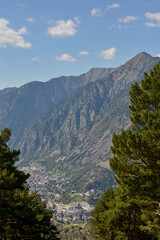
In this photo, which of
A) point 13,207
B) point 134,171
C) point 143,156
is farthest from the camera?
point 13,207

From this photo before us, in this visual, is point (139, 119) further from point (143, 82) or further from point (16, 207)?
point (16, 207)

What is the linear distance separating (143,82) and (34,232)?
25.1 m

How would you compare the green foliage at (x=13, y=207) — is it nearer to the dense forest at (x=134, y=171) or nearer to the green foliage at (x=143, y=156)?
the dense forest at (x=134, y=171)

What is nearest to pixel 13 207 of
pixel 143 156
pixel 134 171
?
pixel 134 171

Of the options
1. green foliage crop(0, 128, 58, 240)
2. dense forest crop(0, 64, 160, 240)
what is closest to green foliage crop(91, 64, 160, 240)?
dense forest crop(0, 64, 160, 240)

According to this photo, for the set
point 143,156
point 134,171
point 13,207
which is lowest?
point 13,207

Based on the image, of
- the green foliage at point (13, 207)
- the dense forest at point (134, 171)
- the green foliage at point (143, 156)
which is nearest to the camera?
the green foliage at point (143, 156)

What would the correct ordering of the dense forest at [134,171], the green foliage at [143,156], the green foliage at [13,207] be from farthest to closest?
the green foliage at [13,207] → the dense forest at [134,171] → the green foliage at [143,156]

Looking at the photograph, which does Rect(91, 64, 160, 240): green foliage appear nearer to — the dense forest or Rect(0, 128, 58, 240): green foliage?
the dense forest

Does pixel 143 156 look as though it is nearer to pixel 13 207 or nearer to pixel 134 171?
pixel 134 171

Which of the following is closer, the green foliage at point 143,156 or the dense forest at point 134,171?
the green foliage at point 143,156

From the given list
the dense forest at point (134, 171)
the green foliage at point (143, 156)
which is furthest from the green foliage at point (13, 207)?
the green foliage at point (143, 156)

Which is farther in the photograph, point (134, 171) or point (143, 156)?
point (134, 171)

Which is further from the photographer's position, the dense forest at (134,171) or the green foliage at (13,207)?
the green foliage at (13,207)
